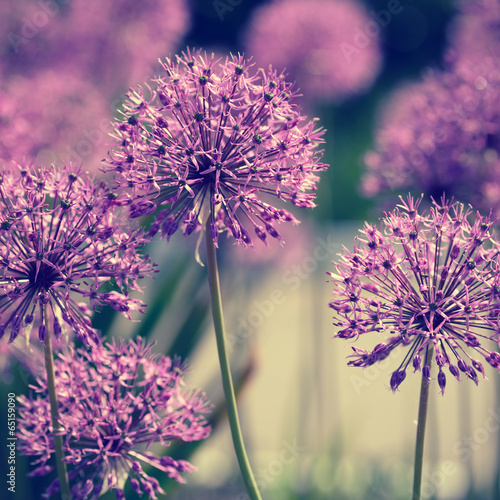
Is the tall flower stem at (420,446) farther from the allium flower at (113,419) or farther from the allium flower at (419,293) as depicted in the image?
the allium flower at (113,419)

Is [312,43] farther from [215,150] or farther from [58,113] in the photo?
[215,150]

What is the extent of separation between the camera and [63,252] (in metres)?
1.30

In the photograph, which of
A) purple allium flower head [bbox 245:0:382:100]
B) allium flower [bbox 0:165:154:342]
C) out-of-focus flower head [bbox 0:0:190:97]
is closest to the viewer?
allium flower [bbox 0:165:154:342]

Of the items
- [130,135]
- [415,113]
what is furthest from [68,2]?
[130,135]

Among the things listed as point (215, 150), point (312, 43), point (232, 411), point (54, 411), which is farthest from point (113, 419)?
point (312, 43)

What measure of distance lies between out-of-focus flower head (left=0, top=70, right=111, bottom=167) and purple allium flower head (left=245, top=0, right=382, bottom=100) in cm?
126

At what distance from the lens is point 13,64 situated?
9.82 ft

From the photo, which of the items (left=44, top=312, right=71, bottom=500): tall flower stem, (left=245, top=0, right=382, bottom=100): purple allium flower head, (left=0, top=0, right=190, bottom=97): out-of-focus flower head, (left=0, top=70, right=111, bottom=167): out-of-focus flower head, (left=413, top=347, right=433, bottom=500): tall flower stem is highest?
(left=245, top=0, right=382, bottom=100): purple allium flower head

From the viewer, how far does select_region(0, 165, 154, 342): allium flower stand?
124cm

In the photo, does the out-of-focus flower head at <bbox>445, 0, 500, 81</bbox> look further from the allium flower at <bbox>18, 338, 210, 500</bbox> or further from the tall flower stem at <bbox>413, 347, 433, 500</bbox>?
the allium flower at <bbox>18, 338, 210, 500</bbox>

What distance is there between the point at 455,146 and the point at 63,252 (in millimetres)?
1413

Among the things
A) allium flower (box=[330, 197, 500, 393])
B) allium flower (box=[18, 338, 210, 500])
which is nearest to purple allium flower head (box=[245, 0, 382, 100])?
allium flower (box=[330, 197, 500, 393])

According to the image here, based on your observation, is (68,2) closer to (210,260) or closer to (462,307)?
(210,260)

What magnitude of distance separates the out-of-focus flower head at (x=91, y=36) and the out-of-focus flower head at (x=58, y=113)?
0.55 ft
